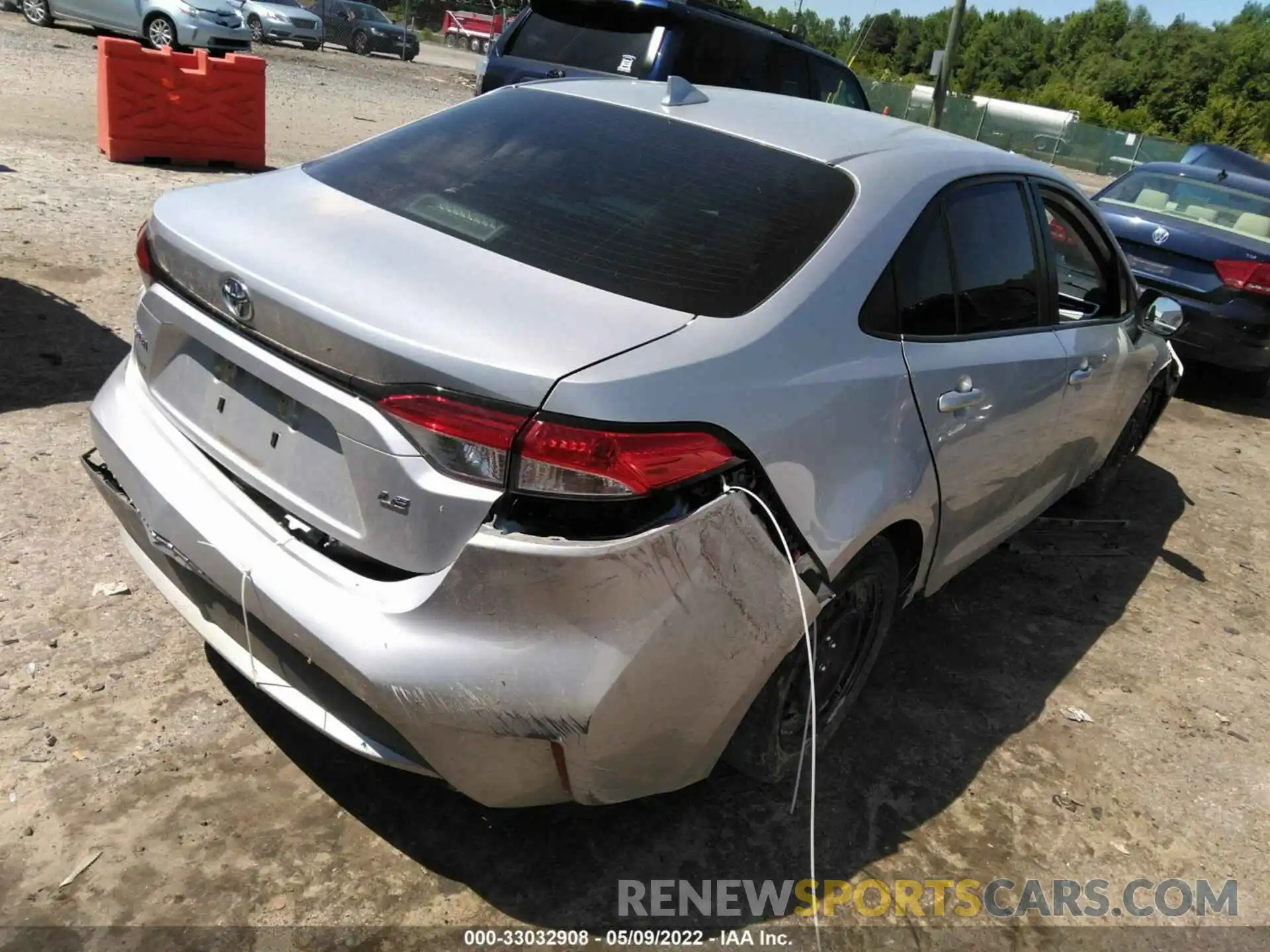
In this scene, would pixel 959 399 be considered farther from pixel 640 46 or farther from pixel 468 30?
pixel 468 30

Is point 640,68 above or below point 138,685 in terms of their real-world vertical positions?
above

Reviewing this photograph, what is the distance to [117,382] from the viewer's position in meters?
2.79

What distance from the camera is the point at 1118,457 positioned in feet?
17.7

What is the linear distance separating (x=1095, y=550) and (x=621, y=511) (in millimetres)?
3703

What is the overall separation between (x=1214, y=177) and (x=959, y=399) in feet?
23.9

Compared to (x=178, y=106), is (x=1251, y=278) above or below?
above

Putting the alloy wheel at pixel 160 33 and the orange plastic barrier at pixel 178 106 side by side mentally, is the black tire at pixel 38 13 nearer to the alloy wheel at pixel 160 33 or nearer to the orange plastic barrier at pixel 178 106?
the alloy wheel at pixel 160 33

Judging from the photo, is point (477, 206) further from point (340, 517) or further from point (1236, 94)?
point (1236, 94)

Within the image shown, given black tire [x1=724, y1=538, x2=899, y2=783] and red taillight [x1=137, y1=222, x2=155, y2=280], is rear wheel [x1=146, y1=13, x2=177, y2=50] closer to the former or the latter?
red taillight [x1=137, y1=222, x2=155, y2=280]

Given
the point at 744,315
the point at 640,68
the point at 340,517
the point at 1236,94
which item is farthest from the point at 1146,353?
the point at 1236,94

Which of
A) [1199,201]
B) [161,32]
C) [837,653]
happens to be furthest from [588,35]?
[161,32]

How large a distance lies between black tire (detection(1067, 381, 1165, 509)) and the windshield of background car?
3.36m

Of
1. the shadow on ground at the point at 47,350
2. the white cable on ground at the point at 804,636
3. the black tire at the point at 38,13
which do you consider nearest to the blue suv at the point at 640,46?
the shadow on ground at the point at 47,350

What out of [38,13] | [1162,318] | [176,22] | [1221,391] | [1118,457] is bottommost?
[38,13]
